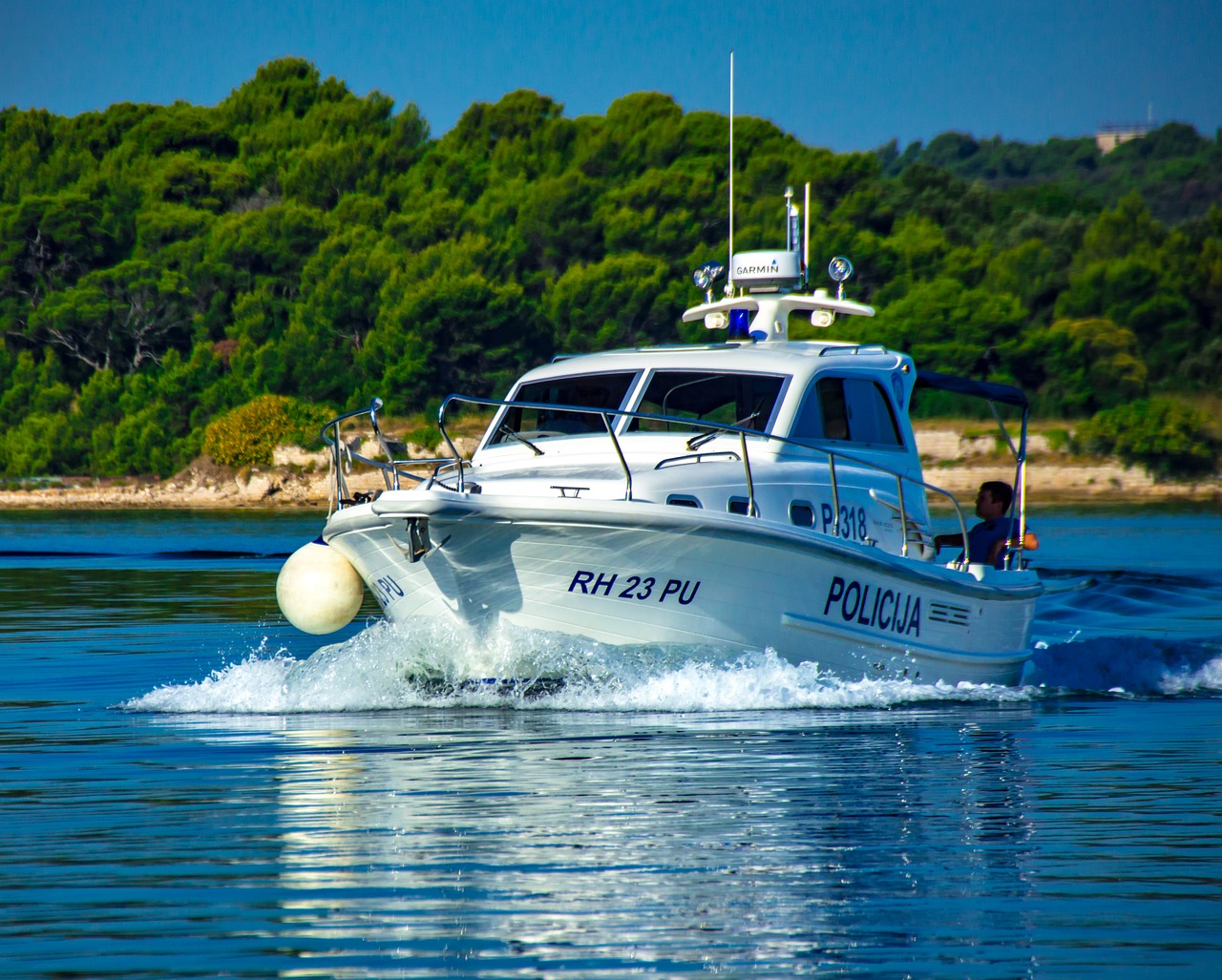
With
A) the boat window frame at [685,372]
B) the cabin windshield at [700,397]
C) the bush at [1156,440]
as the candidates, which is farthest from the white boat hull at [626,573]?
the bush at [1156,440]

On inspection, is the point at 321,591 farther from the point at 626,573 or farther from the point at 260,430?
the point at 260,430

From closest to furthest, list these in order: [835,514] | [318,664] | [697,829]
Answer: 1. [697,829]
2. [835,514]
3. [318,664]

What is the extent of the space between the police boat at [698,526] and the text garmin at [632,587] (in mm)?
11

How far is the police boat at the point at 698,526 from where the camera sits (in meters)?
8.91

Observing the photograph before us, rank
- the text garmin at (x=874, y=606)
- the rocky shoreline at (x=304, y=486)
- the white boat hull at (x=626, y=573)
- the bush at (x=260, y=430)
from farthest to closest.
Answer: the bush at (x=260, y=430)
the rocky shoreline at (x=304, y=486)
the text garmin at (x=874, y=606)
the white boat hull at (x=626, y=573)

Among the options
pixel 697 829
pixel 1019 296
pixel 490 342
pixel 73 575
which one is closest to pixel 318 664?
pixel 697 829

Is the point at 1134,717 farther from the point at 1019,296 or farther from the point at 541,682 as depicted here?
the point at 1019,296

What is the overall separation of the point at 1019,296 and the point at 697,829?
6462cm

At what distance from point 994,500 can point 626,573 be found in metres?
4.11

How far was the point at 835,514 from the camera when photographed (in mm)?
9539

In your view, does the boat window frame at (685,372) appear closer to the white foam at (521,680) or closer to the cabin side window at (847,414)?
the cabin side window at (847,414)

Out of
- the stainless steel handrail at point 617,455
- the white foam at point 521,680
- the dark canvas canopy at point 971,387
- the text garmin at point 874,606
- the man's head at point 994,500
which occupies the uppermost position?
the dark canvas canopy at point 971,387

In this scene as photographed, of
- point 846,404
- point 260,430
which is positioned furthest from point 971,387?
point 260,430

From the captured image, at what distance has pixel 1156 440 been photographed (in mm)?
58875
